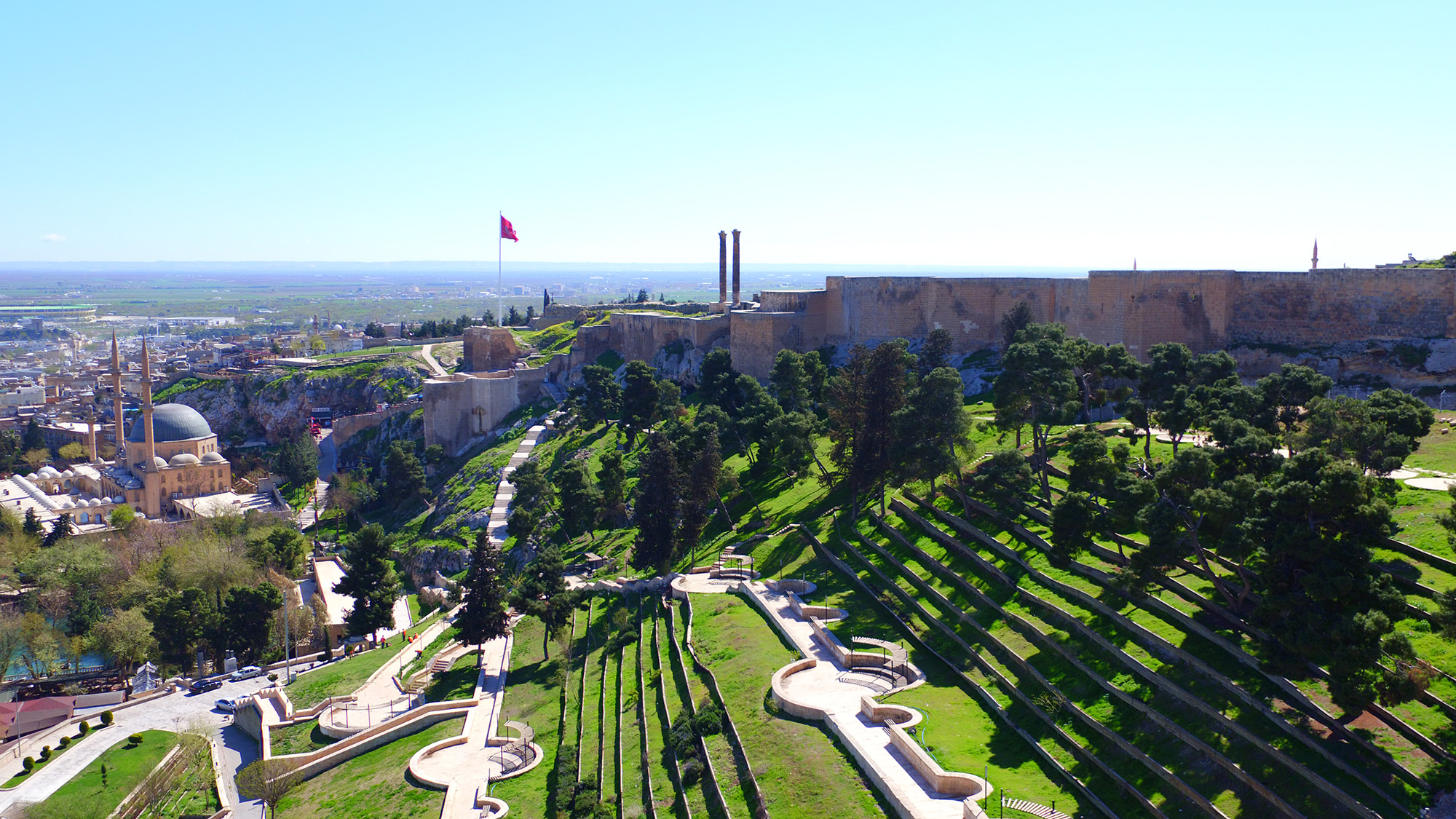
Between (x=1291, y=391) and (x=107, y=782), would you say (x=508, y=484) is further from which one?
(x=1291, y=391)

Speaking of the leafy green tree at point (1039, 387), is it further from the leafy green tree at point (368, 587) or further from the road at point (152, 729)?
the road at point (152, 729)

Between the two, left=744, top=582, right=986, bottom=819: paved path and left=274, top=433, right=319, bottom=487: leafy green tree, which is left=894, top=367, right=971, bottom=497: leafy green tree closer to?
left=744, top=582, right=986, bottom=819: paved path

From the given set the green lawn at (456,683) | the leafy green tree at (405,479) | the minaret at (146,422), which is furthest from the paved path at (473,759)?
the minaret at (146,422)

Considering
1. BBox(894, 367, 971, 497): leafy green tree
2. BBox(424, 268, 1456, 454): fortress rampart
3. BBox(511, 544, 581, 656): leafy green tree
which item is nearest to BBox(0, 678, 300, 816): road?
BBox(511, 544, 581, 656): leafy green tree

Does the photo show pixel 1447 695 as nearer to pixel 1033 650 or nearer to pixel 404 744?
pixel 1033 650

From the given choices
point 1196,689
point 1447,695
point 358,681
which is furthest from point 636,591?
point 1447,695

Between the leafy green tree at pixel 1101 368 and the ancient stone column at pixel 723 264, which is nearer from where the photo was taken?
the leafy green tree at pixel 1101 368
